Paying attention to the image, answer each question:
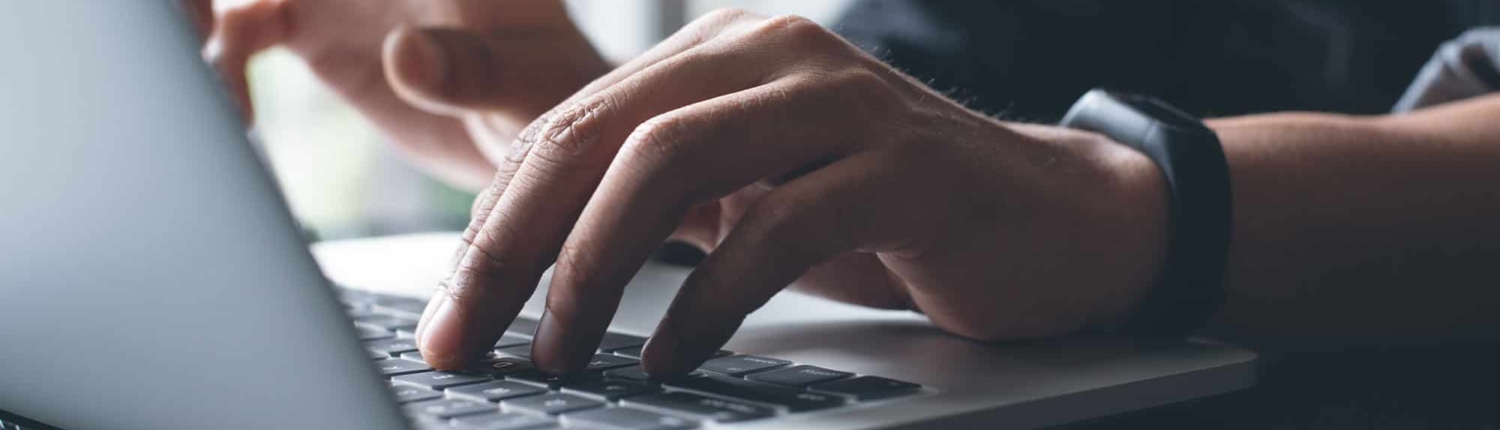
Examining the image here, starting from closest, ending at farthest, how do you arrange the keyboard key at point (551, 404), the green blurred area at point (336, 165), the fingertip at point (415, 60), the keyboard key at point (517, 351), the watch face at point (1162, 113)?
the keyboard key at point (551, 404), the keyboard key at point (517, 351), the watch face at point (1162, 113), the fingertip at point (415, 60), the green blurred area at point (336, 165)

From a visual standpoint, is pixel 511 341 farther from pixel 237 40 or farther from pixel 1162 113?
pixel 237 40

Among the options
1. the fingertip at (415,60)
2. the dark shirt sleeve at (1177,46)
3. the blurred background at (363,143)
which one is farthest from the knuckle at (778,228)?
the blurred background at (363,143)

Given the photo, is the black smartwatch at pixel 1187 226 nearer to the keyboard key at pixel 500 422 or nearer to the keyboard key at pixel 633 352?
the keyboard key at pixel 633 352

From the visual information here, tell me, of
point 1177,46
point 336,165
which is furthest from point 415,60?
point 336,165

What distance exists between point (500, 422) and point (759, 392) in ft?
0.29

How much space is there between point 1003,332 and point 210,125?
0.34m

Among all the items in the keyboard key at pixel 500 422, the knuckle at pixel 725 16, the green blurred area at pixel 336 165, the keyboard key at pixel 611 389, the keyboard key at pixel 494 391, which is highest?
the green blurred area at pixel 336 165

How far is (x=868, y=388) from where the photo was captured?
0.40 metres

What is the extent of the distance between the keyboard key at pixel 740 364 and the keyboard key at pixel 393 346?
0.38 ft

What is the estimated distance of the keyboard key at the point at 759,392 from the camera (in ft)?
1.23

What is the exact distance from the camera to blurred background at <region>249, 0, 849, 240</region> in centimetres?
205

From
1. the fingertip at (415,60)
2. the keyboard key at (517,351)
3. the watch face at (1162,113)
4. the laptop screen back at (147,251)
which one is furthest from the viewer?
the fingertip at (415,60)

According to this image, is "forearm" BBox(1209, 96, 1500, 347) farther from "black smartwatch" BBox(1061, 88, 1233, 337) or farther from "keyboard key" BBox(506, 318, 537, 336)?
"keyboard key" BBox(506, 318, 537, 336)

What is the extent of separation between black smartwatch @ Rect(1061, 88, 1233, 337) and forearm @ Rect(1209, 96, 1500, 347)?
4cm
